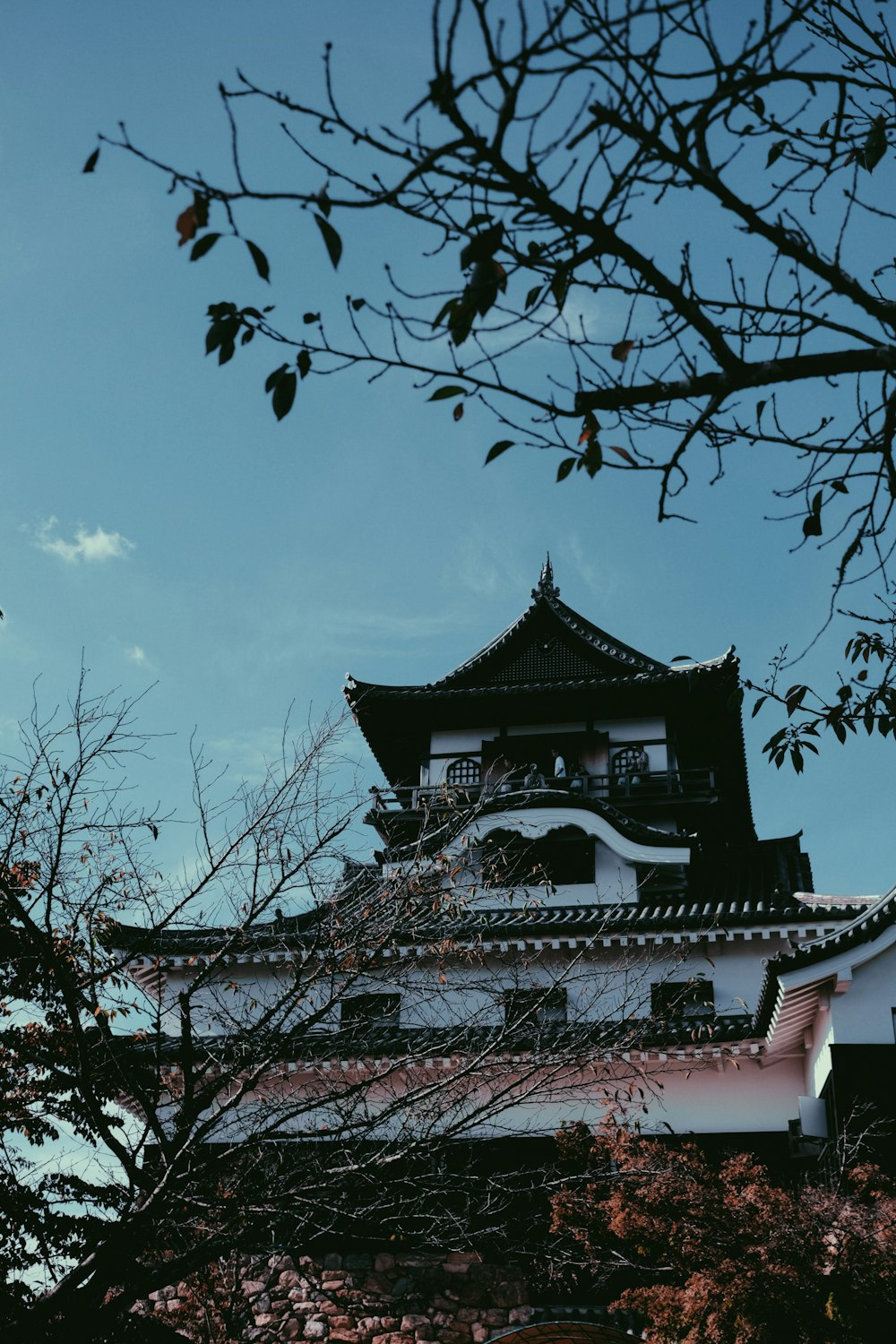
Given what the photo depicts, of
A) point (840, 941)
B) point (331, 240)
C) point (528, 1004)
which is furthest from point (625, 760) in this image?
point (331, 240)

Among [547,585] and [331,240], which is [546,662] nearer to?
[547,585]

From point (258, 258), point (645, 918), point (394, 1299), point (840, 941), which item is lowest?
point (394, 1299)

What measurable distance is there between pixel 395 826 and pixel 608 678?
281 inches

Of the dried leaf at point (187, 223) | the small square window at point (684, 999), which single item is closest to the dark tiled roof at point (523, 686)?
the small square window at point (684, 999)

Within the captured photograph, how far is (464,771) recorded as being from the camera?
26.0m

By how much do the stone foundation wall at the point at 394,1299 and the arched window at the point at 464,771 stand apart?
39.1 ft

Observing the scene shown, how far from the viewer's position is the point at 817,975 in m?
13.7

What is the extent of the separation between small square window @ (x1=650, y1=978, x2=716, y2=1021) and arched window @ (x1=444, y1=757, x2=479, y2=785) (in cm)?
797

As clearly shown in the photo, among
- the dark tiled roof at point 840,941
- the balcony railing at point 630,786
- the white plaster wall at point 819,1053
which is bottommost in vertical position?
the white plaster wall at point 819,1053

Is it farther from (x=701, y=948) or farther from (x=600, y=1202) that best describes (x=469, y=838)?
(x=701, y=948)

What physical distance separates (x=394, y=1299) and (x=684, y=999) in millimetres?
6599

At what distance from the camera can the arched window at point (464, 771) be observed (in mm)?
25734

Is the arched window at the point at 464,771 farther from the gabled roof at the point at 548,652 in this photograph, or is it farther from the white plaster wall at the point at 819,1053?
the white plaster wall at the point at 819,1053

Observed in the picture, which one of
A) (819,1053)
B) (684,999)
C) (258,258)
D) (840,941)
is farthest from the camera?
(684,999)
